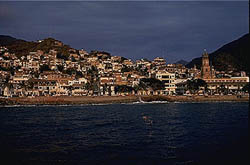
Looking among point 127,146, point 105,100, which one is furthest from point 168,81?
point 127,146

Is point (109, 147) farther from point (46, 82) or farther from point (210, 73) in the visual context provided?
point (210, 73)

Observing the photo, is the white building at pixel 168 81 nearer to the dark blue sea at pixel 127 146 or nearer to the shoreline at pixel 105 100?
the shoreline at pixel 105 100

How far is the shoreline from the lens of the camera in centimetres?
7775

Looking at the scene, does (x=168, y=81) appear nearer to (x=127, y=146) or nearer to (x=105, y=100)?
(x=105, y=100)

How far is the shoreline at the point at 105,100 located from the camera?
7775 centimetres

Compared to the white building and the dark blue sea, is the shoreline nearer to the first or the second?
the white building

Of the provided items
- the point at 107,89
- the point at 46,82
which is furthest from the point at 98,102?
the point at 46,82

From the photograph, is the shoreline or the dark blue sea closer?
the dark blue sea

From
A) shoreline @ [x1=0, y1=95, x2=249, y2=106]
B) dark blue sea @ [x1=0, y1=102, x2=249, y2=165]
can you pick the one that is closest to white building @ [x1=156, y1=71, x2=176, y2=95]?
shoreline @ [x1=0, y1=95, x2=249, y2=106]

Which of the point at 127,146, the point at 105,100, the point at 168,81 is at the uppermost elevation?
the point at 168,81

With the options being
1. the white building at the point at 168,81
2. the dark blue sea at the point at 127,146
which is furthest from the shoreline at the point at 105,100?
the dark blue sea at the point at 127,146

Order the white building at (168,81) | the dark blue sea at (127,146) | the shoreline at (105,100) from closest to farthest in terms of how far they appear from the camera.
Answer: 1. the dark blue sea at (127,146)
2. the shoreline at (105,100)
3. the white building at (168,81)

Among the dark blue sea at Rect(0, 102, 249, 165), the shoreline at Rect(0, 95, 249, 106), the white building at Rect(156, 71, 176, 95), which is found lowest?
the dark blue sea at Rect(0, 102, 249, 165)

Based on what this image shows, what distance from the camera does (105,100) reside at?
81312 mm
